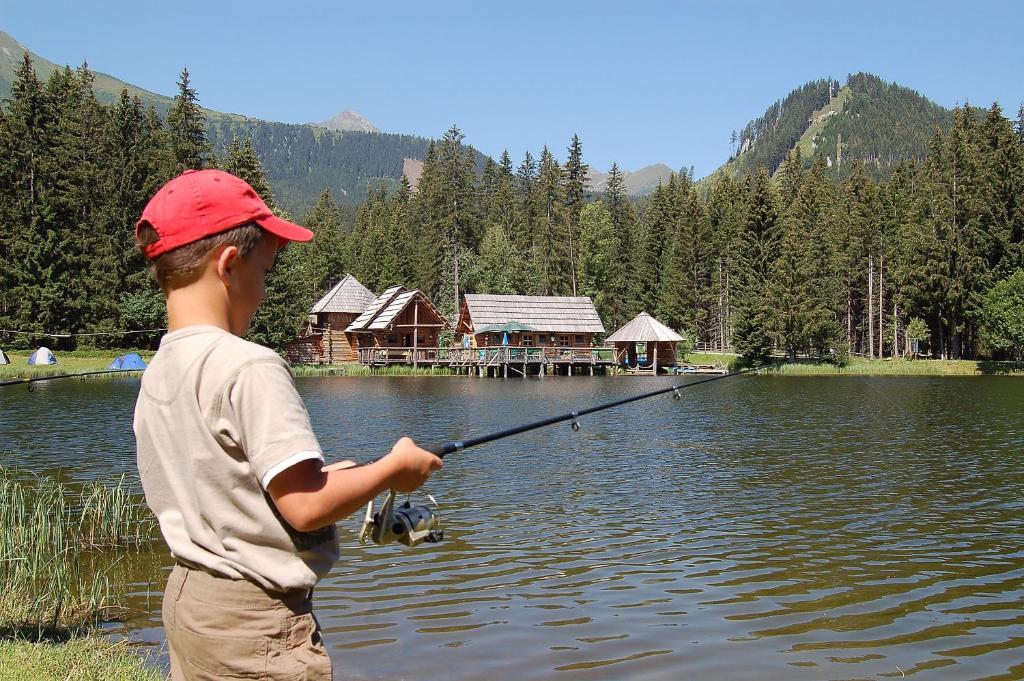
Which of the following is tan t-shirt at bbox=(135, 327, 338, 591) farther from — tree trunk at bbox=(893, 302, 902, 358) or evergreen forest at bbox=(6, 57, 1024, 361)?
tree trunk at bbox=(893, 302, 902, 358)

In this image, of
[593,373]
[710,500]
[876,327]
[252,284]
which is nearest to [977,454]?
[710,500]

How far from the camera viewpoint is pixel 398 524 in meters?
2.79

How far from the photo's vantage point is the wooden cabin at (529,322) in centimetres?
5700

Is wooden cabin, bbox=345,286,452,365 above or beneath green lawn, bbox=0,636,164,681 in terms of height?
above

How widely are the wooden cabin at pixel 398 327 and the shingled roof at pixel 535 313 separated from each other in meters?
3.15

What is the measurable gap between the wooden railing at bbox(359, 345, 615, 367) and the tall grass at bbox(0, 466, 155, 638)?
44.8 meters

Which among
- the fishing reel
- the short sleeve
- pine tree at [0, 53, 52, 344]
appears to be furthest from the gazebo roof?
the short sleeve

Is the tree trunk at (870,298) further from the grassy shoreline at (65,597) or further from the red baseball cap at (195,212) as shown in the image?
the red baseball cap at (195,212)

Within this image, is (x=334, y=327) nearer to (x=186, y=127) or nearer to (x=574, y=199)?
(x=186, y=127)

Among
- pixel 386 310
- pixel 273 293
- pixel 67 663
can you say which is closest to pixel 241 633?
pixel 67 663

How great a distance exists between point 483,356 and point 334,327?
13639 mm

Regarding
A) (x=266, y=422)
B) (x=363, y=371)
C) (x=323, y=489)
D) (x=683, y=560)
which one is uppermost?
(x=266, y=422)

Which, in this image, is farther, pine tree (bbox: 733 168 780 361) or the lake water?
pine tree (bbox: 733 168 780 361)

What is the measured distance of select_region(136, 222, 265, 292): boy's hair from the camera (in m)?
2.21
